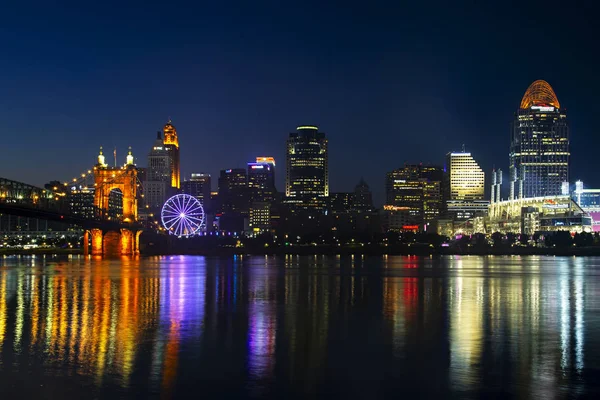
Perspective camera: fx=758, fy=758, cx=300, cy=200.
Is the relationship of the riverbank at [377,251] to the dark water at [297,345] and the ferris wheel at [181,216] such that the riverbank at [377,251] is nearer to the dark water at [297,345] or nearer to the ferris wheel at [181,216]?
the ferris wheel at [181,216]

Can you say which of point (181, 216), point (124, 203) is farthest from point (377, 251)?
point (124, 203)

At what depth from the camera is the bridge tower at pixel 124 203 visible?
13962 cm

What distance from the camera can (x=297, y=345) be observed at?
2416 centimetres

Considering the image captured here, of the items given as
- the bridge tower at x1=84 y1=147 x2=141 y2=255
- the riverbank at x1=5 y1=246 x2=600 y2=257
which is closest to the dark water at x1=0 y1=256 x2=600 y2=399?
the bridge tower at x1=84 y1=147 x2=141 y2=255

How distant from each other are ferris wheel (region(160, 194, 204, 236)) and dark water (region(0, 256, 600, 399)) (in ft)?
390

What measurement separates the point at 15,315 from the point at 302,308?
12.6 m

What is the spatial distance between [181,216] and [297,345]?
459ft

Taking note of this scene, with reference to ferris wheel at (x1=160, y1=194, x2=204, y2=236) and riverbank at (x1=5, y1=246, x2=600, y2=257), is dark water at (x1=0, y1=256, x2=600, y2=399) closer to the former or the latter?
ferris wheel at (x1=160, y1=194, x2=204, y2=236)

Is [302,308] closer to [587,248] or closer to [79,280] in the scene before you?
[79,280]

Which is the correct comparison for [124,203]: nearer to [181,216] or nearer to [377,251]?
[181,216]

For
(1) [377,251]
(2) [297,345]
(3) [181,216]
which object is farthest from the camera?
(1) [377,251]

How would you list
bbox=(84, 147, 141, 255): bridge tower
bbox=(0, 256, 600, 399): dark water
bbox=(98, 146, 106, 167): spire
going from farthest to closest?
1. bbox=(98, 146, 106, 167): spire
2. bbox=(84, 147, 141, 255): bridge tower
3. bbox=(0, 256, 600, 399): dark water

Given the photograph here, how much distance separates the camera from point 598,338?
86.6 ft

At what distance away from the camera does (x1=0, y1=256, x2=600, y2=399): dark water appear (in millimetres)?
18250
